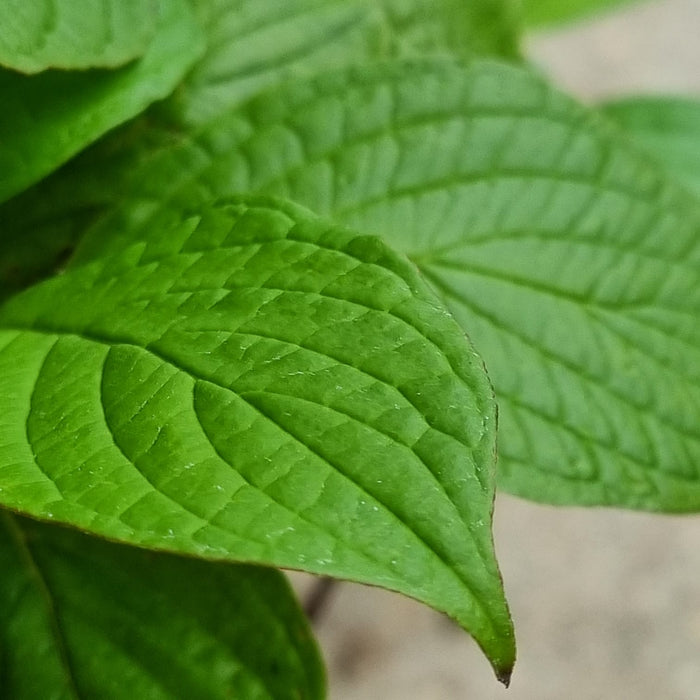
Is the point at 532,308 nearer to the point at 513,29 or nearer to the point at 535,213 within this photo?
the point at 535,213

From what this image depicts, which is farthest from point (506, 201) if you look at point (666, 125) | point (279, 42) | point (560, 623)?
point (560, 623)

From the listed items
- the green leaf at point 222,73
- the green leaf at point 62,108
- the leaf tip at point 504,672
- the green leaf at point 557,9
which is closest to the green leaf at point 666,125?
the green leaf at point 557,9

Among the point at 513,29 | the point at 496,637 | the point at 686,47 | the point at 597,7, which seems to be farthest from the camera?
the point at 686,47

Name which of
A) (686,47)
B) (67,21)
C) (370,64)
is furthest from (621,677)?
(686,47)

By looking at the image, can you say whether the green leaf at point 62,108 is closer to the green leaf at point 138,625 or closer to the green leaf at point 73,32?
the green leaf at point 73,32

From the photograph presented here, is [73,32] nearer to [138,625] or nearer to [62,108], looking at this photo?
[62,108]

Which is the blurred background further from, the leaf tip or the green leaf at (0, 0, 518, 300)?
the leaf tip
